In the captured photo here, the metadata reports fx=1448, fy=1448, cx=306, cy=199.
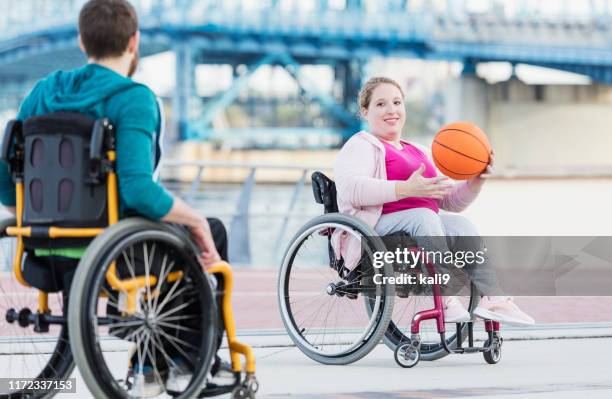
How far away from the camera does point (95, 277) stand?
3680 mm

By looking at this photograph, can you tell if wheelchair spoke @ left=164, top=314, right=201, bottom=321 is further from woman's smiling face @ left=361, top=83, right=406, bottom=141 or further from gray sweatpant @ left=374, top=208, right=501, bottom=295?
woman's smiling face @ left=361, top=83, right=406, bottom=141

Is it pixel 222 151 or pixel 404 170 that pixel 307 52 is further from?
pixel 404 170

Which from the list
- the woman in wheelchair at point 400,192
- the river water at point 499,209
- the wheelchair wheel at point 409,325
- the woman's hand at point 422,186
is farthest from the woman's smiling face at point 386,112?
the river water at point 499,209

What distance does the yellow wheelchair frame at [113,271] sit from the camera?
12.4 feet

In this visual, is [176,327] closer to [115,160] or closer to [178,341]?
[178,341]

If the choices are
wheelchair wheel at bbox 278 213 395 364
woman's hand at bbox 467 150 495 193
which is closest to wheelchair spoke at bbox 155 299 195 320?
wheelchair wheel at bbox 278 213 395 364

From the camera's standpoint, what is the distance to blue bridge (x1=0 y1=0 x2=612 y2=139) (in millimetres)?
50375

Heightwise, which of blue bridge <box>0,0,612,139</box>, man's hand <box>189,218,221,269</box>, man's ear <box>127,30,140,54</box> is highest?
blue bridge <box>0,0,612,139</box>

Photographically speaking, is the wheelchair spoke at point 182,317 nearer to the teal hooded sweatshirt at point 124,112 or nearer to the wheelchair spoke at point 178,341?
the wheelchair spoke at point 178,341

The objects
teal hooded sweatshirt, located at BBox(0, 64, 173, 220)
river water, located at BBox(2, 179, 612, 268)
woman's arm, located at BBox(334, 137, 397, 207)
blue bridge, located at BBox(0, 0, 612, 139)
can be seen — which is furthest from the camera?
blue bridge, located at BBox(0, 0, 612, 139)

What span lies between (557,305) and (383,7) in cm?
4721

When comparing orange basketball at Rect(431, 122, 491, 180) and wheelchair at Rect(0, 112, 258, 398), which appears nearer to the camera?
wheelchair at Rect(0, 112, 258, 398)

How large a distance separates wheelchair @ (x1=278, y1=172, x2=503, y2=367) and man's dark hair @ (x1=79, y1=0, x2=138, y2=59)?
67.7 inches

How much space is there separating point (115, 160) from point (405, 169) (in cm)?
215
